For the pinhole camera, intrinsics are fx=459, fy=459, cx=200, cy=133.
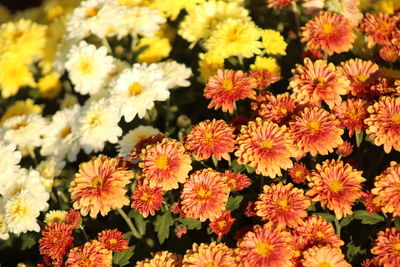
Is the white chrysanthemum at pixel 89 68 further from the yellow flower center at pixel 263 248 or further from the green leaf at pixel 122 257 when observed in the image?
the yellow flower center at pixel 263 248

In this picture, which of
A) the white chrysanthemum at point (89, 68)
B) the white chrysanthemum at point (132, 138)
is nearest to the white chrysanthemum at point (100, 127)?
the white chrysanthemum at point (132, 138)

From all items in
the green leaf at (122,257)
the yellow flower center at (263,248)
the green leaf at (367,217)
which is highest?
the yellow flower center at (263,248)

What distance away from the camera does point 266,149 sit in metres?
1.58

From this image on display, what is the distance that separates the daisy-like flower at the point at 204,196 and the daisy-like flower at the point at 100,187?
0.73ft

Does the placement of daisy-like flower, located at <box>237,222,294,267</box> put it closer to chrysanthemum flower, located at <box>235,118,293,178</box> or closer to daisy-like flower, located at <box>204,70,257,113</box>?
chrysanthemum flower, located at <box>235,118,293,178</box>

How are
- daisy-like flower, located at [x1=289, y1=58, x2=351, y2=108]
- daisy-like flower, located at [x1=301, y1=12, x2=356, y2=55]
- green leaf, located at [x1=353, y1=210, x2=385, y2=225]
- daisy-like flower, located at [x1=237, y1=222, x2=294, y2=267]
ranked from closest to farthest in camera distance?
daisy-like flower, located at [x1=237, y1=222, x2=294, y2=267] < green leaf, located at [x1=353, y1=210, x2=385, y2=225] < daisy-like flower, located at [x1=289, y1=58, x2=351, y2=108] < daisy-like flower, located at [x1=301, y1=12, x2=356, y2=55]

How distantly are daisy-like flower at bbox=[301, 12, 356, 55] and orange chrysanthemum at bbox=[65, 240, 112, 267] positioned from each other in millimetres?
1259

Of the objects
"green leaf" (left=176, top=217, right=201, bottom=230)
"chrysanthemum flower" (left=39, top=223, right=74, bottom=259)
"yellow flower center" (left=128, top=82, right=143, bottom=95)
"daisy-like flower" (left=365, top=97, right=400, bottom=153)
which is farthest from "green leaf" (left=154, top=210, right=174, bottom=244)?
"daisy-like flower" (left=365, top=97, right=400, bottom=153)

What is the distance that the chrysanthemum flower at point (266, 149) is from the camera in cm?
157

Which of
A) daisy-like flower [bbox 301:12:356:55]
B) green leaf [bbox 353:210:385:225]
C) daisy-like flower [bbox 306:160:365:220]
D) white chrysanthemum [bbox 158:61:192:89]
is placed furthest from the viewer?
white chrysanthemum [bbox 158:61:192:89]

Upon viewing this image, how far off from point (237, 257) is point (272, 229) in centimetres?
14

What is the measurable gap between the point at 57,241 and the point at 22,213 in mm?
330

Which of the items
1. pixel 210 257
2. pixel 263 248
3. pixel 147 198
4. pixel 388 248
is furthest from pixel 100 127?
pixel 388 248

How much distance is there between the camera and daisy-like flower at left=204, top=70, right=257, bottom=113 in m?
1.83
